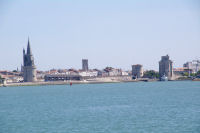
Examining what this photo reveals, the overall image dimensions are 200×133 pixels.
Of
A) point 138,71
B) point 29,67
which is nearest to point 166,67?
point 138,71

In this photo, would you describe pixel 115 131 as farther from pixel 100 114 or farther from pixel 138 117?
pixel 100 114

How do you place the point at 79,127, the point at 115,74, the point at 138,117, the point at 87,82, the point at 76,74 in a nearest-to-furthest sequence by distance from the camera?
the point at 79,127, the point at 138,117, the point at 87,82, the point at 76,74, the point at 115,74

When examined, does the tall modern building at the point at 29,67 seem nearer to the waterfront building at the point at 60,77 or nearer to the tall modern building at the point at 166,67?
the waterfront building at the point at 60,77

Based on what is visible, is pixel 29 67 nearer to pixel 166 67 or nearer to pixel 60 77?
pixel 60 77

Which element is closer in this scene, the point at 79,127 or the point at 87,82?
the point at 79,127

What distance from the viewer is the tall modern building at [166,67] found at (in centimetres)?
17438

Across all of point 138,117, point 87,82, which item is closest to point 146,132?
point 138,117

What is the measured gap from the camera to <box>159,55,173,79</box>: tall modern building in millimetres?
174375

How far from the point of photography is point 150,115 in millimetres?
28250

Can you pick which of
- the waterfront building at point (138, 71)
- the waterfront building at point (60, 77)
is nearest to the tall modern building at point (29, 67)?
the waterfront building at point (60, 77)

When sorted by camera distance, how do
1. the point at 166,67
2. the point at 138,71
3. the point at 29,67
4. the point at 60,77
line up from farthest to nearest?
1. the point at 138,71
2. the point at 166,67
3. the point at 60,77
4. the point at 29,67

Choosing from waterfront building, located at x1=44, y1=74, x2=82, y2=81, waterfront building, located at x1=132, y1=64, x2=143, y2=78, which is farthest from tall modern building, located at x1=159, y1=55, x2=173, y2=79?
waterfront building, located at x1=44, y1=74, x2=82, y2=81

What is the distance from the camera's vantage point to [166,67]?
175 meters

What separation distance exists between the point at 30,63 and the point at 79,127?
11216cm
